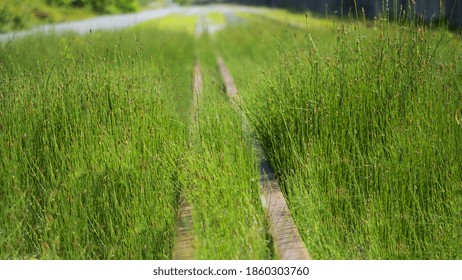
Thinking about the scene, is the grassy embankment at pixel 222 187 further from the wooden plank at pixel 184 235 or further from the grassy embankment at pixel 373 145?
the grassy embankment at pixel 373 145

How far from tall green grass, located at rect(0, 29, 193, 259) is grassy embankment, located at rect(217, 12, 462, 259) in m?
0.61

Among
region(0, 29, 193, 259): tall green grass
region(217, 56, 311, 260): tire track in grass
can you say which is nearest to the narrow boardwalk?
region(217, 56, 311, 260): tire track in grass

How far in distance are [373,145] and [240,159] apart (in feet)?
2.26

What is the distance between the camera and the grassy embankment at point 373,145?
3.38m

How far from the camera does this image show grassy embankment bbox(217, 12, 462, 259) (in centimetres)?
338

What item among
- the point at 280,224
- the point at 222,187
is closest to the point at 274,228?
the point at 280,224

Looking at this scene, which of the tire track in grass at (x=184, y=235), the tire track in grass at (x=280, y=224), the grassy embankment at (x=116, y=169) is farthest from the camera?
the grassy embankment at (x=116, y=169)

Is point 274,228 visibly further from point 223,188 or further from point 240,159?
point 240,159

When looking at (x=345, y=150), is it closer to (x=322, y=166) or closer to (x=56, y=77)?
(x=322, y=166)

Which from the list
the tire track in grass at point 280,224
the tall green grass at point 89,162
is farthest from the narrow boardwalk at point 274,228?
the tall green grass at point 89,162

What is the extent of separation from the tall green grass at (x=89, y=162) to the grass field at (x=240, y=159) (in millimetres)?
11

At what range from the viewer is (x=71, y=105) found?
13.4ft

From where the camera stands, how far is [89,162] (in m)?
3.78

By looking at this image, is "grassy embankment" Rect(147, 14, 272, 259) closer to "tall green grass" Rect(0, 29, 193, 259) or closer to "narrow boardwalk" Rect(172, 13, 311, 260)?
"narrow boardwalk" Rect(172, 13, 311, 260)
